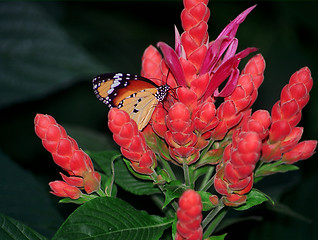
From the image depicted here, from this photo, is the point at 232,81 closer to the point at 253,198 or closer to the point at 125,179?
the point at 253,198

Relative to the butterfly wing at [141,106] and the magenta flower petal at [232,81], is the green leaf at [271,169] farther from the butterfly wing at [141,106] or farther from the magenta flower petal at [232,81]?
the butterfly wing at [141,106]

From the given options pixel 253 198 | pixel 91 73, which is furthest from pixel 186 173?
pixel 91 73

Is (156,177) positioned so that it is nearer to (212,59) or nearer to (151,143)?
(151,143)

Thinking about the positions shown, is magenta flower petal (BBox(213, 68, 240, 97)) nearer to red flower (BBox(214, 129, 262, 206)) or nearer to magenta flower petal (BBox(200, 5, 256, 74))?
magenta flower petal (BBox(200, 5, 256, 74))

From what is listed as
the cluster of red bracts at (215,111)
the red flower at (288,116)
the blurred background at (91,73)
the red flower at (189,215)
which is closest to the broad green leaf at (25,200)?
the blurred background at (91,73)

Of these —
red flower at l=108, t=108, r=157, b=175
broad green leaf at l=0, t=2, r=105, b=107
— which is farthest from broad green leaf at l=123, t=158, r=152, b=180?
broad green leaf at l=0, t=2, r=105, b=107

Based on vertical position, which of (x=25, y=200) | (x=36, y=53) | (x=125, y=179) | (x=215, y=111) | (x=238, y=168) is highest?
(x=36, y=53)

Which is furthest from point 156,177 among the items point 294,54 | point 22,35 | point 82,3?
point 82,3
